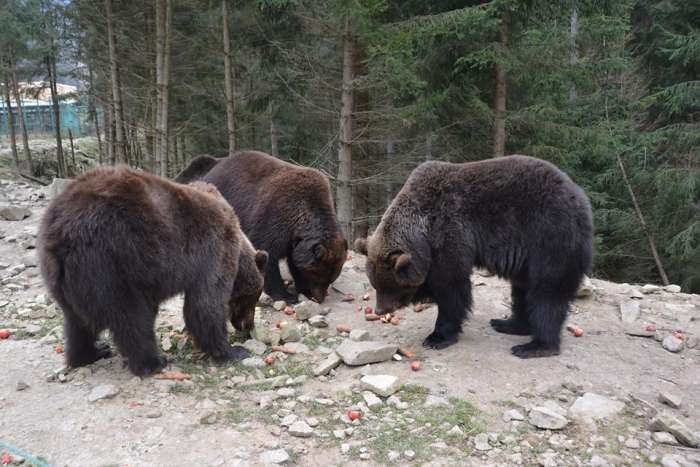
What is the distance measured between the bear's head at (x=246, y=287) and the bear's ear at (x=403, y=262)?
5.23ft

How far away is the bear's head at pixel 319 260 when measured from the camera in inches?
311

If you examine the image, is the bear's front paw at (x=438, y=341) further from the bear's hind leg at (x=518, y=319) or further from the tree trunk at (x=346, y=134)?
the tree trunk at (x=346, y=134)

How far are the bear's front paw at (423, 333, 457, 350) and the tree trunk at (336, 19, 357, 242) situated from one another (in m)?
5.71

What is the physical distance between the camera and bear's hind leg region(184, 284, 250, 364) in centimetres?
568

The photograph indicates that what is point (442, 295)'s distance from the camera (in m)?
6.27

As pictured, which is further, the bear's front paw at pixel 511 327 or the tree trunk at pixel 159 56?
the tree trunk at pixel 159 56

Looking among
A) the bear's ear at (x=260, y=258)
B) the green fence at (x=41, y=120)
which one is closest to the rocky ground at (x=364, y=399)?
the bear's ear at (x=260, y=258)

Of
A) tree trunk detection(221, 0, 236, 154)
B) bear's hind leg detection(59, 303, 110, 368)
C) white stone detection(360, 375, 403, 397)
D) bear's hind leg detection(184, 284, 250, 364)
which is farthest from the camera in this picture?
tree trunk detection(221, 0, 236, 154)

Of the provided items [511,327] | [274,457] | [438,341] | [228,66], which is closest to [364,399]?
[274,457]

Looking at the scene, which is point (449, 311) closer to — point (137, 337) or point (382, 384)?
point (382, 384)

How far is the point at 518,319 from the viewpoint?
6.86m

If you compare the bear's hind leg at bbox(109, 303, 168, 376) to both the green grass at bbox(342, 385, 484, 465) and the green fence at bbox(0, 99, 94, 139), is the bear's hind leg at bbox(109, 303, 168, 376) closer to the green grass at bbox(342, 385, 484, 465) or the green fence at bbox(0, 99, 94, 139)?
the green grass at bbox(342, 385, 484, 465)

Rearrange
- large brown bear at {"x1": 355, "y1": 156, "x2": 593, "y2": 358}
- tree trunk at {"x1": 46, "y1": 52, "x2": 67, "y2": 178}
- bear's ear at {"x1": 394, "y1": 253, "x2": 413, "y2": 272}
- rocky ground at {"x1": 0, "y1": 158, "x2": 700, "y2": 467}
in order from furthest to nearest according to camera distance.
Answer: tree trunk at {"x1": 46, "y1": 52, "x2": 67, "y2": 178}
bear's ear at {"x1": 394, "y1": 253, "x2": 413, "y2": 272}
large brown bear at {"x1": 355, "y1": 156, "x2": 593, "y2": 358}
rocky ground at {"x1": 0, "y1": 158, "x2": 700, "y2": 467}

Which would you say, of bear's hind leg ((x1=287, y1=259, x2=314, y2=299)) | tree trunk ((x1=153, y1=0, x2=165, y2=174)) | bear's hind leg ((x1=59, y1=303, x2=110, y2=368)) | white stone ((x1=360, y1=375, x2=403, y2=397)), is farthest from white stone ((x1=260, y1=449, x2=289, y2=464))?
tree trunk ((x1=153, y1=0, x2=165, y2=174))
